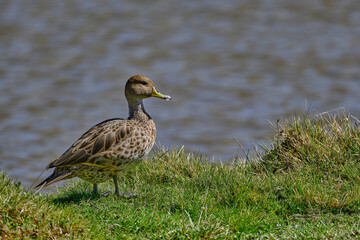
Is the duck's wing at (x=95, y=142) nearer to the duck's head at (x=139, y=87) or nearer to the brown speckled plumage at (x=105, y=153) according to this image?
the brown speckled plumage at (x=105, y=153)

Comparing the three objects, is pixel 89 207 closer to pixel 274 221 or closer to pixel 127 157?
pixel 127 157

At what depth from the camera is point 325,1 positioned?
1975 centimetres

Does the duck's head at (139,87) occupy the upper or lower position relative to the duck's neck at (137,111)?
upper

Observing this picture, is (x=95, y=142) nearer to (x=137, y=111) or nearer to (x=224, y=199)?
(x=137, y=111)

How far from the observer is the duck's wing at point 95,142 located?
665 centimetres

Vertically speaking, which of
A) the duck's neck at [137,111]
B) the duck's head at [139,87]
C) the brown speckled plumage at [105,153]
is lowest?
the brown speckled plumage at [105,153]

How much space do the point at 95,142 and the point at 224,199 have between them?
1.45 m

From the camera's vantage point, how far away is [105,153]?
22.1 feet

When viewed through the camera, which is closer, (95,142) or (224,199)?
(224,199)

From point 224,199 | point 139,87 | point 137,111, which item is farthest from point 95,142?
point 224,199

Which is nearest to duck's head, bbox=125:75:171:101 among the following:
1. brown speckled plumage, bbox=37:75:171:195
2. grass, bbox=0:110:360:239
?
brown speckled plumage, bbox=37:75:171:195

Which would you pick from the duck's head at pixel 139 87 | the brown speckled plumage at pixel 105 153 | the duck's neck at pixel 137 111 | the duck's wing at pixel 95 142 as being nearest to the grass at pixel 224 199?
the brown speckled plumage at pixel 105 153

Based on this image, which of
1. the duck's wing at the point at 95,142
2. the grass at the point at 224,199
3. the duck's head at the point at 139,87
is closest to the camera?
the grass at the point at 224,199

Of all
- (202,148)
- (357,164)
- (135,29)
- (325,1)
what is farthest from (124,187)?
(325,1)
